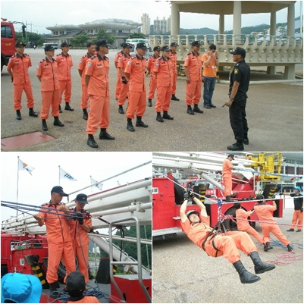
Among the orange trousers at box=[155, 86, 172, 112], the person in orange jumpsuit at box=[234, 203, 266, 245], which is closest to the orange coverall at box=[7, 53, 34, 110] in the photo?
the orange trousers at box=[155, 86, 172, 112]

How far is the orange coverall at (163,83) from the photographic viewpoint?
7.28m

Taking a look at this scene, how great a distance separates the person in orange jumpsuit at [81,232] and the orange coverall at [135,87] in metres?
2.66

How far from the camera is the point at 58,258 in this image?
412 centimetres

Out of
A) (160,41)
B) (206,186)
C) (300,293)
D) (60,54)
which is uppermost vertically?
(160,41)

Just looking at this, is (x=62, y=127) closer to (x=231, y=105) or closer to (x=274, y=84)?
(x=231, y=105)

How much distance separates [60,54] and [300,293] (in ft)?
20.1

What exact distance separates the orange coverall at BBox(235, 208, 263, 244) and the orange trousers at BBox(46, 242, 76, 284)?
177cm

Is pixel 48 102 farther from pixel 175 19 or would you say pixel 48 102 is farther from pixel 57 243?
pixel 175 19

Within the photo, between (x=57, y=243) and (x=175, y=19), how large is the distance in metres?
12.7

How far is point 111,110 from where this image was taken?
7988 mm

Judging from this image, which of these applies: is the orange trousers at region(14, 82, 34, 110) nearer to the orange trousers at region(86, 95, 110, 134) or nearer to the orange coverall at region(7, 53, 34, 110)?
the orange coverall at region(7, 53, 34, 110)

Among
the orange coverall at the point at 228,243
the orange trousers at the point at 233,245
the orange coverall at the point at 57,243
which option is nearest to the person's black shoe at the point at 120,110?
the orange coverall at the point at 57,243

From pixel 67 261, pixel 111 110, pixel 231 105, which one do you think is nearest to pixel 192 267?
pixel 67 261

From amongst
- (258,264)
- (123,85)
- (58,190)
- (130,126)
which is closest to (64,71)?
(123,85)
